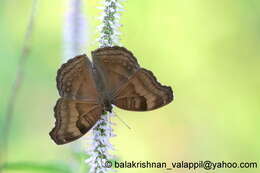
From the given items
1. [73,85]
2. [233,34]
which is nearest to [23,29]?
[233,34]

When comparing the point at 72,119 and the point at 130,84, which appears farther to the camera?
the point at 130,84

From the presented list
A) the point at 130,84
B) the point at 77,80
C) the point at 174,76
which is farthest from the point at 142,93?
the point at 174,76

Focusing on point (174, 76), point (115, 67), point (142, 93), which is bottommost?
point (142, 93)

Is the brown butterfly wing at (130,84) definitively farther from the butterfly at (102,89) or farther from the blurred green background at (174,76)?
the blurred green background at (174,76)

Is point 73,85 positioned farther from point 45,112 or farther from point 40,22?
point 40,22

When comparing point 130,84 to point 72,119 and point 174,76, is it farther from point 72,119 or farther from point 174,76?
point 174,76

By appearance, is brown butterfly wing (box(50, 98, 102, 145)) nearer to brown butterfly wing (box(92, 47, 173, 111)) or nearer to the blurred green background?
brown butterfly wing (box(92, 47, 173, 111))
